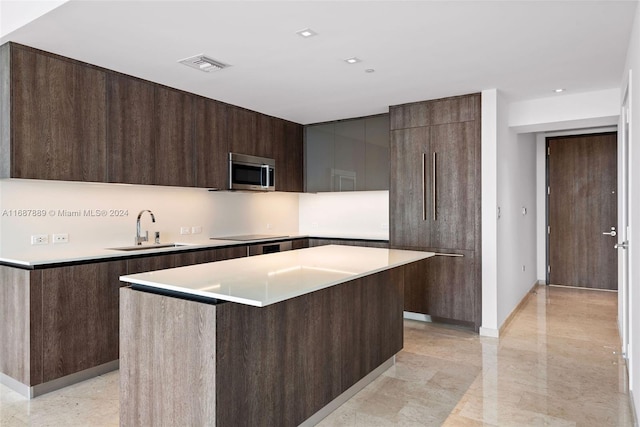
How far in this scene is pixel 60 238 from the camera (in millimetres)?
3488

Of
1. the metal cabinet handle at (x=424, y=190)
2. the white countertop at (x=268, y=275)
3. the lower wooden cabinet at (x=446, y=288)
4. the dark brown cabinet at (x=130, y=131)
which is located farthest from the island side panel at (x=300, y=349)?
the dark brown cabinet at (x=130, y=131)

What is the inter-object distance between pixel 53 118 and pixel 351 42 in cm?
228

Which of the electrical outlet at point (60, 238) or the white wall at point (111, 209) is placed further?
the electrical outlet at point (60, 238)

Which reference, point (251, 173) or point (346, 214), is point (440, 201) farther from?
point (251, 173)

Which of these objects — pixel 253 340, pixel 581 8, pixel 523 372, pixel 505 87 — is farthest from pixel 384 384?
pixel 505 87

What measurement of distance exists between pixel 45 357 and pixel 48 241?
1012 millimetres

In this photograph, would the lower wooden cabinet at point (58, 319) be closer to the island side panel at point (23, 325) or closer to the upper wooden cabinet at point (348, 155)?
the island side panel at point (23, 325)

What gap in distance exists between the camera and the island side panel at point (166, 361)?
5.90ft

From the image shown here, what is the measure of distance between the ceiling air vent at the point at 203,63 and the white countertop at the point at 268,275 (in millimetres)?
1605

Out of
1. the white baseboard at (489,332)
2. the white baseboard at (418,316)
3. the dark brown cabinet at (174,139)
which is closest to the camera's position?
the dark brown cabinet at (174,139)

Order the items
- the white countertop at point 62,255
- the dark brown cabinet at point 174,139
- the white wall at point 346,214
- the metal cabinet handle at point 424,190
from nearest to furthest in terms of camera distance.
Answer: the white countertop at point 62,255, the dark brown cabinet at point 174,139, the metal cabinet handle at point 424,190, the white wall at point 346,214

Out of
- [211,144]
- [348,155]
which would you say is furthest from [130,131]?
[348,155]

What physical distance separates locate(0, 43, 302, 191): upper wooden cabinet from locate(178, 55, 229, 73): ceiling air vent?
2.23 ft

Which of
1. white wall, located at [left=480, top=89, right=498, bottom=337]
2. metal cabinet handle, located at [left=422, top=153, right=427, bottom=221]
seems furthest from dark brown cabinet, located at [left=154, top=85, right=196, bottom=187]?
white wall, located at [left=480, top=89, right=498, bottom=337]
